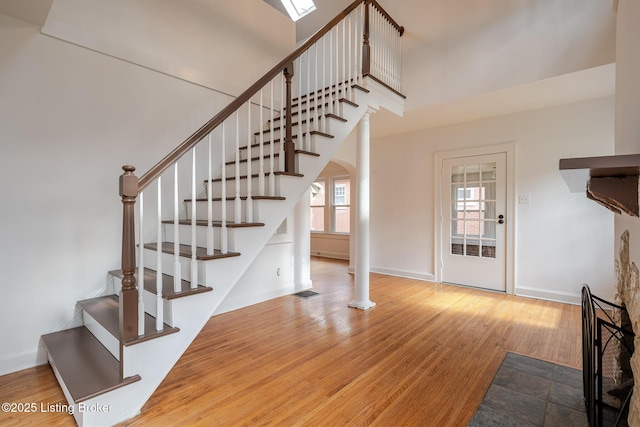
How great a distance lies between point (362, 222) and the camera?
12.0ft

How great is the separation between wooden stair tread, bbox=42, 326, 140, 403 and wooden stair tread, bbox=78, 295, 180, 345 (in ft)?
0.62

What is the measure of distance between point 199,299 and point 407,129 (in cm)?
424

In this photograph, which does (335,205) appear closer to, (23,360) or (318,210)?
(318,210)

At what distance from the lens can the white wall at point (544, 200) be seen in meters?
3.62

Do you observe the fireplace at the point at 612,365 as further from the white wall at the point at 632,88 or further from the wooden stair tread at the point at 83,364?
the wooden stair tread at the point at 83,364

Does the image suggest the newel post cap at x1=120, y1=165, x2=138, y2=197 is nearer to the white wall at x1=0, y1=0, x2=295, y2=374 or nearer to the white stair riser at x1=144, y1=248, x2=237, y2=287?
the white stair riser at x1=144, y1=248, x2=237, y2=287

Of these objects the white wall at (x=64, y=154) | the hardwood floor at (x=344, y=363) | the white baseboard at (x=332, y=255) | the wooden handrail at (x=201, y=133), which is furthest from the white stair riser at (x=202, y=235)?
the white baseboard at (x=332, y=255)

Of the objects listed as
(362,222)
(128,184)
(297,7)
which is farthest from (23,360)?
(297,7)

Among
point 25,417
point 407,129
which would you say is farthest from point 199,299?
point 407,129

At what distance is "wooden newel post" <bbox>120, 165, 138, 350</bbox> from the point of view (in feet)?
5.46

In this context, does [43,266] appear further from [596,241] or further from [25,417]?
[596,241]

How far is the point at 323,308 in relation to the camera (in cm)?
365

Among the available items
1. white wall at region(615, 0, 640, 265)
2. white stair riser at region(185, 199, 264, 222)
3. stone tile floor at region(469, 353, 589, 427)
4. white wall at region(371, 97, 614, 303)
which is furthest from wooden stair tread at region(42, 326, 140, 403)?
white wall at region(371, 97, 614, 303)

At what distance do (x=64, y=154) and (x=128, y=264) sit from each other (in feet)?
4.86
